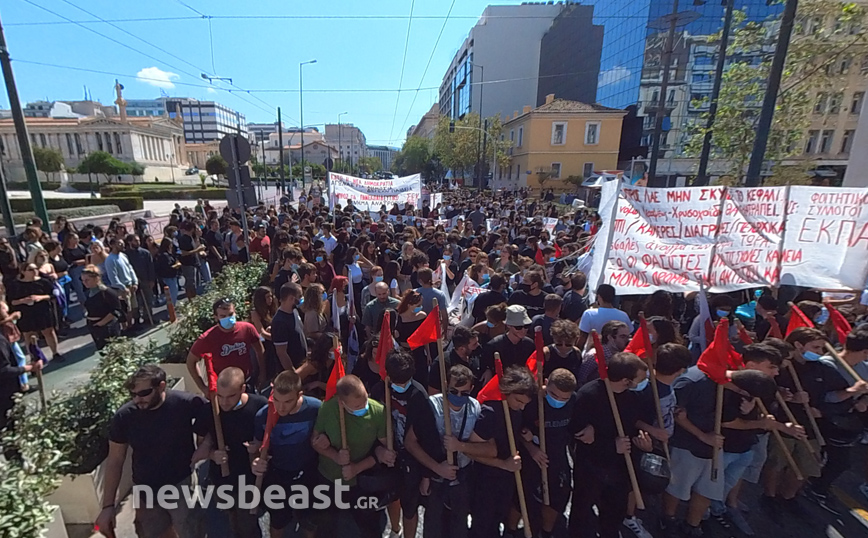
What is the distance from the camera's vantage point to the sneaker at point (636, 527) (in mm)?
3428

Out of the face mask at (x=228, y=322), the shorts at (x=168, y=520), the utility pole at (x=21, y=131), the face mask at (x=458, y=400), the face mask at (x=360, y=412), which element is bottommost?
the shorts at (x=168, y=520)

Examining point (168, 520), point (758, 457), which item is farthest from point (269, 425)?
point (758, 457)

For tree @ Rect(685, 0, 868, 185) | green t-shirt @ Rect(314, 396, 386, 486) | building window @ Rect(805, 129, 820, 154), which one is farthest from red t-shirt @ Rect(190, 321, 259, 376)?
building window @ Rect(805, 129, 820, 154)

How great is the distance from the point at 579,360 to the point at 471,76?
7568 centimetres

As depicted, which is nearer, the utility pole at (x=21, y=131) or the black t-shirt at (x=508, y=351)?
the black t-shirt at (x=508, y=351)

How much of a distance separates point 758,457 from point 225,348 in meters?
4.62

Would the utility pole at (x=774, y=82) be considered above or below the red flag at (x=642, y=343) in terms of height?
above

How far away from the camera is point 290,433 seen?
2.85 meters

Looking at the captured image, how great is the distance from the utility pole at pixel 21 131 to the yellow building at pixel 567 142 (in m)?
37.2

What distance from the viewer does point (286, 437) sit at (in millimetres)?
2850

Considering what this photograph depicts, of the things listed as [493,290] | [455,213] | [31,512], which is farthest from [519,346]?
[455,213]

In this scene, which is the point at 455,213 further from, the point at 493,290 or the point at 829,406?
the point at 829,406

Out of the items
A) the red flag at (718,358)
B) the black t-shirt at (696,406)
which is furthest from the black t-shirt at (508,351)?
the red flag at (718,358)

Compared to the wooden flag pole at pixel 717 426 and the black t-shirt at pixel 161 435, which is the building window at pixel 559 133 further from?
the black t-shirt at pixel 161 435
